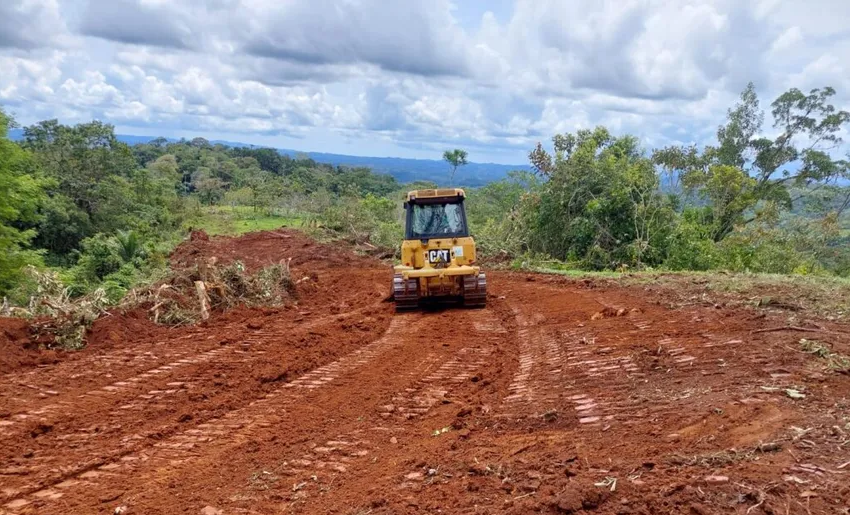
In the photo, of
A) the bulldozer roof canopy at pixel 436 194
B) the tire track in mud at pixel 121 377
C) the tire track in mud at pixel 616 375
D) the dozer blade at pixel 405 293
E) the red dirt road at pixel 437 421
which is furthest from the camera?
the bulldozer roof canopy at pixel 436 194

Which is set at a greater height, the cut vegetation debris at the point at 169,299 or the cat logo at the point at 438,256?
the cat logo at the point at 438,256

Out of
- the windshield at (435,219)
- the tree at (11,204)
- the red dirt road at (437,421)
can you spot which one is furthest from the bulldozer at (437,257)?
the tree at (11,204)

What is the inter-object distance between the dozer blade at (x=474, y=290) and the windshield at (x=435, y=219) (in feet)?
3.24

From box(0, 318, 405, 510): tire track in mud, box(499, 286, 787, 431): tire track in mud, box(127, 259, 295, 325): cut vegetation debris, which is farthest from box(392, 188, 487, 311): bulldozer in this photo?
box(0, 318, 405, 510): tire track in mud

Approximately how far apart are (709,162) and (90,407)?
79.1 ft

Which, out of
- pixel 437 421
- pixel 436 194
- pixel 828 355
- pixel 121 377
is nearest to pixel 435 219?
pixel 436 194

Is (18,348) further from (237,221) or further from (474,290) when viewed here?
(237,221)

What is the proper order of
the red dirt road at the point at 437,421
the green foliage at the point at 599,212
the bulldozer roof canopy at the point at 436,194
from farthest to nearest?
the green foliage at the point at 599,212, the bulldozer roof canopy at the point at 436,194, the red dirt road at the point at 437,421

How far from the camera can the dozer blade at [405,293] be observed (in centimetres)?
1097

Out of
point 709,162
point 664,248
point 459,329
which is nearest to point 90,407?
point 459,329

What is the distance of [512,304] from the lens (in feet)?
37.4

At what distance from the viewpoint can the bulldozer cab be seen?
37.7 ft

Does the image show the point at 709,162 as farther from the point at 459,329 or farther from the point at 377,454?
the point at 377,454

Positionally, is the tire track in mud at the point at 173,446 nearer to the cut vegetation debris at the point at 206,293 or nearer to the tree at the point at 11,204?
the cut vegetation debris at the point at 206,293
